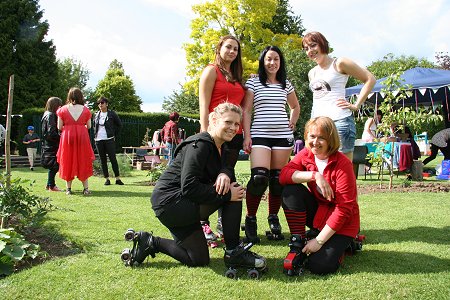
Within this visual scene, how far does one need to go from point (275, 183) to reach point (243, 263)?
121cm

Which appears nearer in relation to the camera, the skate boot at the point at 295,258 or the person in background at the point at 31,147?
the skate boot at the point at 295,258

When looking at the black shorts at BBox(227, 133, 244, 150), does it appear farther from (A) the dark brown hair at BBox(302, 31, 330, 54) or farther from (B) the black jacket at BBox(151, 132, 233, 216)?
(A) the dark brown hair at BBox(302, 31, 330, 54)

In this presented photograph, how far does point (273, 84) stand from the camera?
13.0ft

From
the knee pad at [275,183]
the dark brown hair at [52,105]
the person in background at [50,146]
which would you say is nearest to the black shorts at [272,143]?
the knee pad at [275,183]

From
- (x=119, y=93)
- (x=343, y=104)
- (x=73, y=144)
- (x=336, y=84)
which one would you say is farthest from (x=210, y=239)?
(x=119, y=93)

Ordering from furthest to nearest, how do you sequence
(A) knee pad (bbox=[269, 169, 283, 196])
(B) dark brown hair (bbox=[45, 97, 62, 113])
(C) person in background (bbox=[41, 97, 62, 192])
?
1. (B) dark brown hair (bbox=[45, 97, 62, 113])
2. (C) person in background (bbox=[41, 97, 62, 192])
3. (A) knee pad (bbox=[269, 169, 283, 196])

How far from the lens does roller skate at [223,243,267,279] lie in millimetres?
2809

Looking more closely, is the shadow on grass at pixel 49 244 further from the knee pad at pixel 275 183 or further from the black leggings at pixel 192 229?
the knee pad at pixel 275 183

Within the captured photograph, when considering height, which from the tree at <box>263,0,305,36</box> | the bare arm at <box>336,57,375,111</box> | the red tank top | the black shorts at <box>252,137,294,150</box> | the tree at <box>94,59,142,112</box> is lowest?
the black shorts at <box>252,137,294,150</box>

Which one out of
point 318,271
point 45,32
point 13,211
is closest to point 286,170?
point 318,271

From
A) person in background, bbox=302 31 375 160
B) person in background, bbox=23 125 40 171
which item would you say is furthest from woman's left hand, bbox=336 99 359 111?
person in background, bbox=23 125 40 171

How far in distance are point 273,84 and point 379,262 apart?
5.94 feet

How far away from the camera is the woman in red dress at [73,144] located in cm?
673

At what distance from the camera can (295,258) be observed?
2873 millimetres
